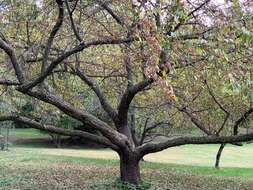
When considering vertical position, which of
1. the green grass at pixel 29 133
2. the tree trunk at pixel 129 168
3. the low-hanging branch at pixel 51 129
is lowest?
the tree trunk at pixel 129 168

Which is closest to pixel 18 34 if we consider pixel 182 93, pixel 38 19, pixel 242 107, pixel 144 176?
pixel 38 19

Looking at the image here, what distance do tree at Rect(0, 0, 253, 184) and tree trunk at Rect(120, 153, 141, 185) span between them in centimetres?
2

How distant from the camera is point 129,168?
12.8 metres

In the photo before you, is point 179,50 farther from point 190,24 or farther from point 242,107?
point 242,107

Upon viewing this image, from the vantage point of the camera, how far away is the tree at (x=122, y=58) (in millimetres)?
6923

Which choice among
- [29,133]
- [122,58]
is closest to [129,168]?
[122,58]

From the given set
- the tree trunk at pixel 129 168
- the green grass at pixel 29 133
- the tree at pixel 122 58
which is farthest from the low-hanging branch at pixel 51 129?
the green grass at pixel 29 133

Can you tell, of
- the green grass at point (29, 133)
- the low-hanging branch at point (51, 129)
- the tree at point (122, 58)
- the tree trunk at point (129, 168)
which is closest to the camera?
the tree at point (122, 58)

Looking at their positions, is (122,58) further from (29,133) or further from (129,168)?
(29,133)

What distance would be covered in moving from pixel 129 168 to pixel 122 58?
9.13 ft

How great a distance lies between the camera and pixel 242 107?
49.1 feet

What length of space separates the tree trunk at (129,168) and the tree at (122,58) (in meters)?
0.02

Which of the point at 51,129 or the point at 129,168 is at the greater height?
the point at 51,129

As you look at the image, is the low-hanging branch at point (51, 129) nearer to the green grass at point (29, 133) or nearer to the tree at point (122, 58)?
the tree at point (122, 58)
